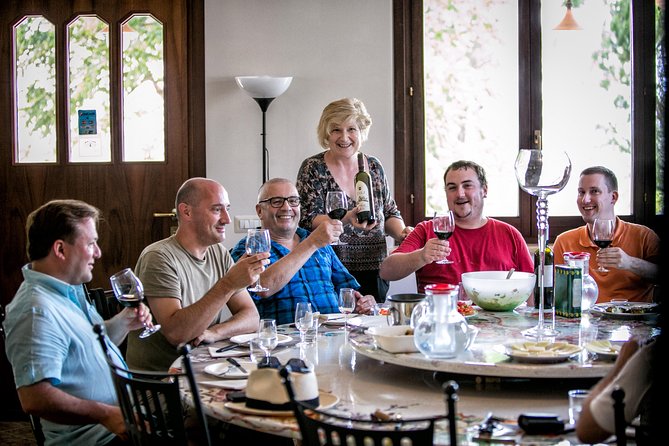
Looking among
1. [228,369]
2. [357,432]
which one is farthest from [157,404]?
[357,432]

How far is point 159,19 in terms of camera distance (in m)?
4.46

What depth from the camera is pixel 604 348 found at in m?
2.04

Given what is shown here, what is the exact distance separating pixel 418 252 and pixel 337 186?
757mm

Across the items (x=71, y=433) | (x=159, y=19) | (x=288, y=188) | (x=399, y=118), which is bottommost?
(x=71, y=433)

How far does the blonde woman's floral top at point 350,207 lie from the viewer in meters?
3.72

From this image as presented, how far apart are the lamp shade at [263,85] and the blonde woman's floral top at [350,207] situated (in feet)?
2.22

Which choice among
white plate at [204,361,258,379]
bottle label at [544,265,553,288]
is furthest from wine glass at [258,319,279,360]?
bottle label at [544,265,553,288]

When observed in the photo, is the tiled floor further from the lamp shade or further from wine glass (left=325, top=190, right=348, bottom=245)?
the lamp shade

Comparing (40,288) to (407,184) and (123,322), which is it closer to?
(123,322)

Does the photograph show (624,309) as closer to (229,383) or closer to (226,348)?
(226,348)

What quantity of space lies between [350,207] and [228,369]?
1705 millimetres

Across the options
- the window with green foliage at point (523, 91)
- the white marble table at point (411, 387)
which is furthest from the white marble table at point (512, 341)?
the window with green foliage at point (523, 91)

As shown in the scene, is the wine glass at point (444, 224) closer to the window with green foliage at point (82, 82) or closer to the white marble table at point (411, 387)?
the white marble table at point (411, 387)

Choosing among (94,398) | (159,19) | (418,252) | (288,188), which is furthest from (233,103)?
(94,398)
